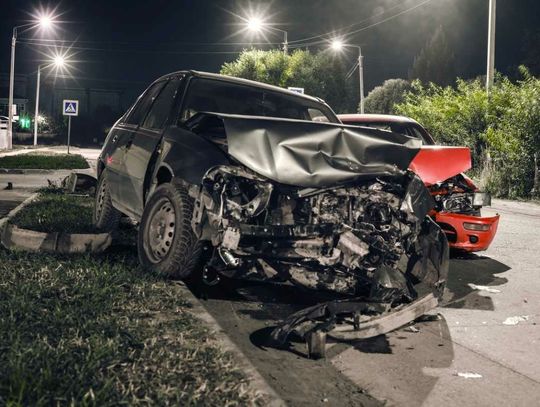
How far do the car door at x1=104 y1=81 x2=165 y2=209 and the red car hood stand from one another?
2.81 meters

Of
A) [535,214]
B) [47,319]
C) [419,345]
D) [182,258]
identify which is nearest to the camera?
[47,319]

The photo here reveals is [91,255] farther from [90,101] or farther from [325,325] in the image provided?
Result: [90,101]

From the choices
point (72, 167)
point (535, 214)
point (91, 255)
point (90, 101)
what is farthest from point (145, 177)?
point (90, 101)

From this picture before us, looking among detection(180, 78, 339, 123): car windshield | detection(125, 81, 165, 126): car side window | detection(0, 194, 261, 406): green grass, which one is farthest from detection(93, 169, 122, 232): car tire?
detection(180, 78, 339, 123): car windshield

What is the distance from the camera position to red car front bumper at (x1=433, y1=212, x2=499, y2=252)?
648cm

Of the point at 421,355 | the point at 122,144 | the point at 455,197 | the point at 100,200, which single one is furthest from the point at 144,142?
the point at 455,197

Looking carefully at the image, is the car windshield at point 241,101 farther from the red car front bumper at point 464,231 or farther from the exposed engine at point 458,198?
the red car front bumper at point 464,231

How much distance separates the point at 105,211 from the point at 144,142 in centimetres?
150

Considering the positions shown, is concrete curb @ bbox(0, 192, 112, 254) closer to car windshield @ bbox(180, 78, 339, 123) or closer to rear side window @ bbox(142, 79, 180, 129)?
rear side window @ bbox(142, 79, 180, 129)

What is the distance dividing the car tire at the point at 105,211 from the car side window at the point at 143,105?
72 cm

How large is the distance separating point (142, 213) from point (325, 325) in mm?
2314

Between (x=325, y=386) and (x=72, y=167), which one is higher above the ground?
(x=72, y=167)

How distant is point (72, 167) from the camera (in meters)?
20.5

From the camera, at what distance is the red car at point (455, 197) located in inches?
244
